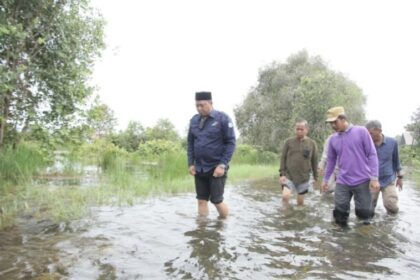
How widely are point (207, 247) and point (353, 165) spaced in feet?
8.78

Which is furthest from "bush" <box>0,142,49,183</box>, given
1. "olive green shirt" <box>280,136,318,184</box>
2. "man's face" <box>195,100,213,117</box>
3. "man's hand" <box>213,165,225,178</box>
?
"olive green shirt" <box>280,136,318,184</box>

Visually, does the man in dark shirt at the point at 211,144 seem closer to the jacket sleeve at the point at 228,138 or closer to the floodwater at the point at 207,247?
the jacket sleeve at the point at 228,138

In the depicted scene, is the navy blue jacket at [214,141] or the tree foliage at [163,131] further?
the tree foliage at [163,131]

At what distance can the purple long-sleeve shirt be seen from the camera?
21.5 ft

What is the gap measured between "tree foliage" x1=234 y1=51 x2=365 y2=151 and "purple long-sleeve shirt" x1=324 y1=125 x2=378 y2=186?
17010 mm

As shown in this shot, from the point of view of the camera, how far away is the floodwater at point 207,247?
14.7ft

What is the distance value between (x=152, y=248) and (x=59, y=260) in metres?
1.15

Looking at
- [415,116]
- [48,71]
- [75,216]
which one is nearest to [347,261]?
[75,216]

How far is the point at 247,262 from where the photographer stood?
4902 millimetres

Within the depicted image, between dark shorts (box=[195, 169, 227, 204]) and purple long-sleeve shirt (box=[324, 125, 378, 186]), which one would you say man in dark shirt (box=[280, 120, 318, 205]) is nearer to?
purple long-sleeve shirt (box=[324, 125, 378, 186])

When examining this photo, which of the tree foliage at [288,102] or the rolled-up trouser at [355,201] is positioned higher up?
the tree foliage at [288,102]

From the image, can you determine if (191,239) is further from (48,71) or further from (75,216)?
(48,71)

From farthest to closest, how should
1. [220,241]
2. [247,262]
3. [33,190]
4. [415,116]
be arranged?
1. [415,116]
2. [33,190]
3. [220,241]
4. [247,262]

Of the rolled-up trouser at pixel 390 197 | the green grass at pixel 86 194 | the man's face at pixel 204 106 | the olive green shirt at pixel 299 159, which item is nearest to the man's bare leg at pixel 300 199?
the olive green shirt at pixel 299 159
